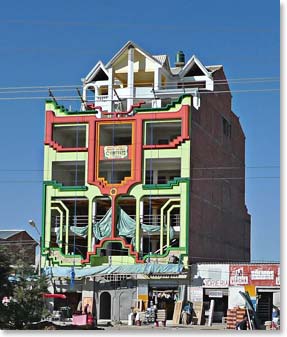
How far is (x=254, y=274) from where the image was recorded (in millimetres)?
28078

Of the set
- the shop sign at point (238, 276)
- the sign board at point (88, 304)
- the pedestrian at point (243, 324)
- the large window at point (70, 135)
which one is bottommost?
the pedestrian at point (243, 324)

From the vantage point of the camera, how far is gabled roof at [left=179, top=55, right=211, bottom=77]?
106 feet

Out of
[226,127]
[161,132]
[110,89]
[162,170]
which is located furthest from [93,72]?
[226,127]

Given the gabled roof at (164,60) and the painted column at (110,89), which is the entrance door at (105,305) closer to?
the painted column at (110,89)

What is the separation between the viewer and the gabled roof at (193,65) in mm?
32406

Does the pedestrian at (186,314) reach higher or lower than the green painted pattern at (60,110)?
lower

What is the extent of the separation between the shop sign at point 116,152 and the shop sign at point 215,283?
5.99 metres

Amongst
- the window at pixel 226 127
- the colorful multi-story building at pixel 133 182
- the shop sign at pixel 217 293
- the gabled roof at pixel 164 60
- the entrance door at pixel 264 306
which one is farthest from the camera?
the window at pixel 226 127

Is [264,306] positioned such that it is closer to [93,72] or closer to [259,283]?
[259,283]

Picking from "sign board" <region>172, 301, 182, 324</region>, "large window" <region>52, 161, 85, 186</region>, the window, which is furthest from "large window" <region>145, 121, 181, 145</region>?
"sign board" <region>172, 301, 182, 324</region>

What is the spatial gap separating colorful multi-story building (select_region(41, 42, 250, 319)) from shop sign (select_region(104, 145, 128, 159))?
41mm

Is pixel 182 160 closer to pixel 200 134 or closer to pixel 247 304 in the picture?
pixel 200 134

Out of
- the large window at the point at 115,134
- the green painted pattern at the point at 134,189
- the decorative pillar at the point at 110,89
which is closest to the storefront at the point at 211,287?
the green painted pattern at the point at 134,189

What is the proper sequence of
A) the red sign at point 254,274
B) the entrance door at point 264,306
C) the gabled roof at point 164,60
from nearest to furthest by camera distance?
the entrance door at point 264,306 < the red sign at point 254,274 < the gabled roof at point 164,60
